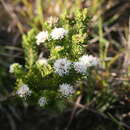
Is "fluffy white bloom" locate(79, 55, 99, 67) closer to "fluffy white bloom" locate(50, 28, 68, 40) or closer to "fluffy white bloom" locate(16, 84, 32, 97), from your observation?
"fluffy white bloom" locate(50, 28, 68, 40)

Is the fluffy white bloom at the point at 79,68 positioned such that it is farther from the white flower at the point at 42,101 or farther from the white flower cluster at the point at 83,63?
the white flower at the point at 42,101

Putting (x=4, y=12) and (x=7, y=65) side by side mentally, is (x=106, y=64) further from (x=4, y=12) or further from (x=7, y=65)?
(x=4, y=12)

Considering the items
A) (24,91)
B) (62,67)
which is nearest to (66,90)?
(62,67)

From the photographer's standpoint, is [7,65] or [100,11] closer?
[7,65]

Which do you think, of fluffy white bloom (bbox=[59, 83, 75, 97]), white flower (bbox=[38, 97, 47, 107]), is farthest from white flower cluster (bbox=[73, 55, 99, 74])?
white flower (bbox=[38, 97, 47, 107])

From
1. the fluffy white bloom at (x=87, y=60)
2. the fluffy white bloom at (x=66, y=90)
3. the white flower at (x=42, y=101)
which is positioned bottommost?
the white flower at (x=42, y=101)

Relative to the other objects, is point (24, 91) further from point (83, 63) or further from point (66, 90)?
point (83, 63)

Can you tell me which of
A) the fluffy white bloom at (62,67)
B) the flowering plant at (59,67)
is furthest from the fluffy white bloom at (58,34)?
the fluffy white bloom at (62,67)

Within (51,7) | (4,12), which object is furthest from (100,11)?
(4,12)
